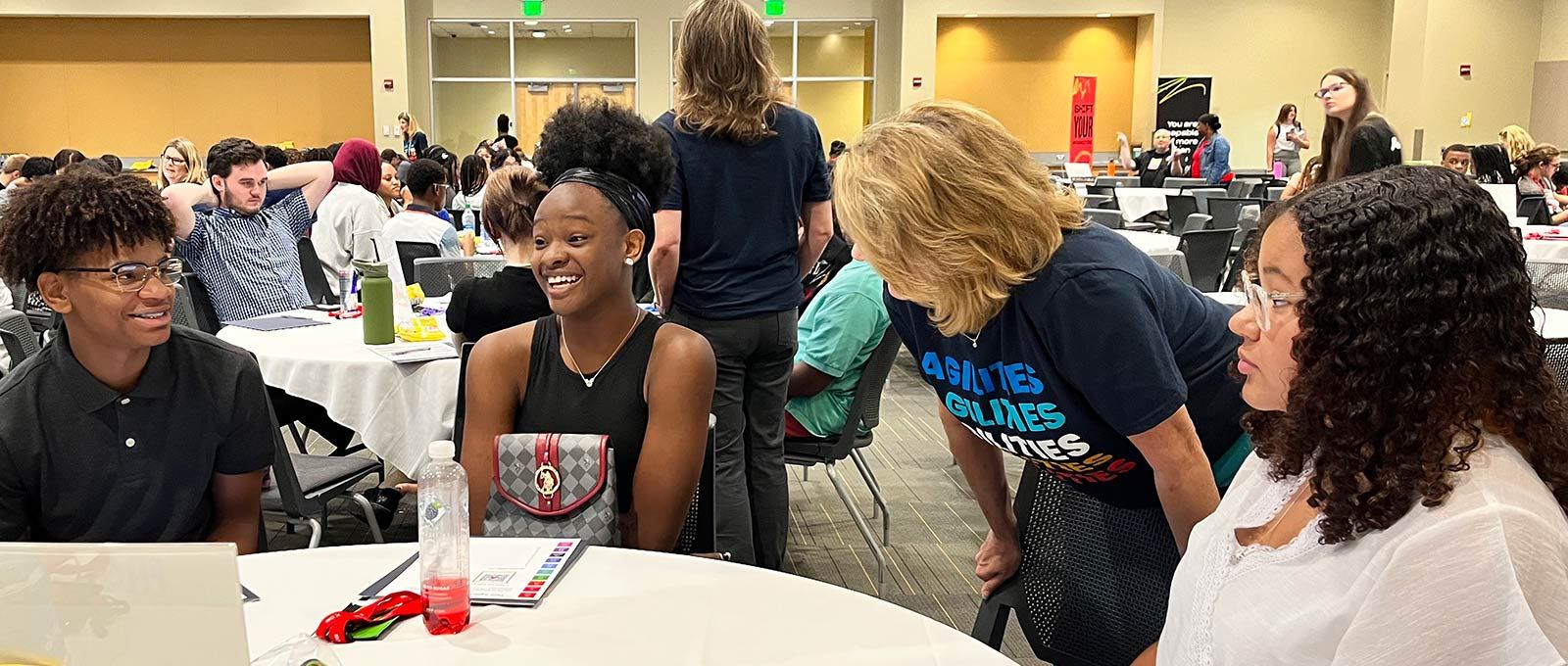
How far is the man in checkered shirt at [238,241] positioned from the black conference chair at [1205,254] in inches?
180

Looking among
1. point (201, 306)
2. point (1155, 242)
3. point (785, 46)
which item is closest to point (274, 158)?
point (201, 306)

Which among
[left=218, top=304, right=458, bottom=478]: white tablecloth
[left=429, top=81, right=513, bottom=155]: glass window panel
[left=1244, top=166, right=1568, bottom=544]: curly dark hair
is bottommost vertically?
[left=218, top=304, right=458, bottom=478]: white tablecloth

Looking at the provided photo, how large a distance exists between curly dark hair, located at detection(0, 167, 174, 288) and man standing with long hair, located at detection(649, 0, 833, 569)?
139cm

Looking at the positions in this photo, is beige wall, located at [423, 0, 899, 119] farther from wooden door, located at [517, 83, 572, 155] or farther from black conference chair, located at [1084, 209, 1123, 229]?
black conference chair, located at [1084, 209, 1123, 229]

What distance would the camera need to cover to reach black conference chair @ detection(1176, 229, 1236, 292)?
21.4ft

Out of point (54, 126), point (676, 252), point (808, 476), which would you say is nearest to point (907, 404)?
point (808, 476)

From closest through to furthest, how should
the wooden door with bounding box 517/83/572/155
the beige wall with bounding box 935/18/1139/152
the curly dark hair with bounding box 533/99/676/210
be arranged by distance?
the curly dark hair with bounding box 533/99/676/210 < the beige wall with bounding box 935/18/1139/152 < the wooden door with bounding box 517/83/572/155

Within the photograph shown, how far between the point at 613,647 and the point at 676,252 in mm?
1856

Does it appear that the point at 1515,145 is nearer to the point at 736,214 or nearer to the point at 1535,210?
the point at 1535,210

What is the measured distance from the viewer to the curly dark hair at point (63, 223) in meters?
1.90

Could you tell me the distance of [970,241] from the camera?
1787mm

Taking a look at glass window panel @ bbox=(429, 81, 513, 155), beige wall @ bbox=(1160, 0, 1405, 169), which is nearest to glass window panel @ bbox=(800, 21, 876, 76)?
beige wall @ bbox=(1160, 0, 1405, 169)

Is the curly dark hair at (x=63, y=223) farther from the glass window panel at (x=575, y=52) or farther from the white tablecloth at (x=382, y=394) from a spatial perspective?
the glass window panel at (x=575, y=52)

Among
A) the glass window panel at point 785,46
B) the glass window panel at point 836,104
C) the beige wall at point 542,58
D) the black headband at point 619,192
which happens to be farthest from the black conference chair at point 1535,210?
the beige wall at point 542,58
